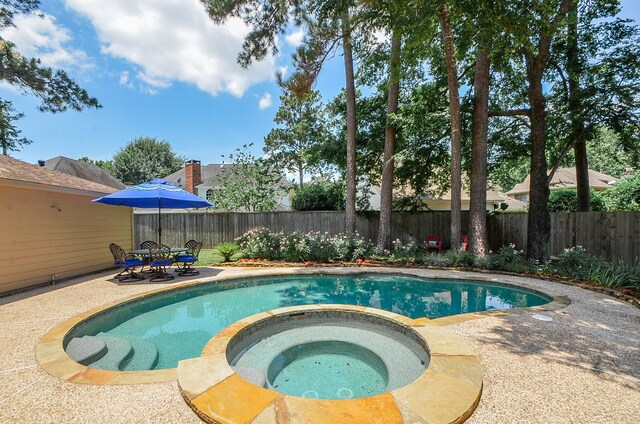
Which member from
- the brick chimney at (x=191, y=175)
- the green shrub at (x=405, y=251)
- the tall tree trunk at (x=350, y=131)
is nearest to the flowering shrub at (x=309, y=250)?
the tall tree trunk at (x=350, y=131)

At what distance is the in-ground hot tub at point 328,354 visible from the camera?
321cm

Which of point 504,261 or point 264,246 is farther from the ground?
point 264,246

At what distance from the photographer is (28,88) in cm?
968

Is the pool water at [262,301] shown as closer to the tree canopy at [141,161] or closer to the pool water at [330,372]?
the pool water at [330,372]

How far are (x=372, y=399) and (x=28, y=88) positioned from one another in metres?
13.7

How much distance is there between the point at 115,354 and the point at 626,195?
56.3ft

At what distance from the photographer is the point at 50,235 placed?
7180mm

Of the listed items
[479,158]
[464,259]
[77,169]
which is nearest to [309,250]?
[464,259]

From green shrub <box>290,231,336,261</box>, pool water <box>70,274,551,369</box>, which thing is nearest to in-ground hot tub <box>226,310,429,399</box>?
pool water <box>70,274,551,369</box>

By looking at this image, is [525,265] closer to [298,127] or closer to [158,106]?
[298,127]

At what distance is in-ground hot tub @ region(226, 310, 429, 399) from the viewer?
10.5 feet

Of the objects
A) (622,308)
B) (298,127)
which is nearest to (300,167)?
(298,127)

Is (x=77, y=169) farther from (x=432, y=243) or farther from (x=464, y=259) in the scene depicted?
(x=464, y=259)

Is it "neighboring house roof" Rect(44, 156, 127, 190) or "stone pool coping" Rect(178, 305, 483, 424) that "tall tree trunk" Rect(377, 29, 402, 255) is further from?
"neighboring house roof" Rect(44, 156, 127, 190)
